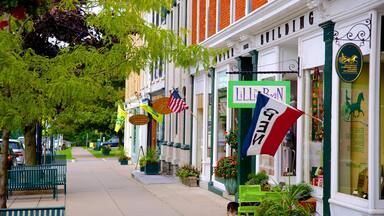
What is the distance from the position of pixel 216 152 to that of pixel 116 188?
4183 millimetres

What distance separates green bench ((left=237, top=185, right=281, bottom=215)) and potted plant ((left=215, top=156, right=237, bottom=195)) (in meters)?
4.99

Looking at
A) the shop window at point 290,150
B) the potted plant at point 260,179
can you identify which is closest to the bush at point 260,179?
the potted plant at point 260,179

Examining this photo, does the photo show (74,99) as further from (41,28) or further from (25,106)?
(41,28)

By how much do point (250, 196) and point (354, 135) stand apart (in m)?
2.09

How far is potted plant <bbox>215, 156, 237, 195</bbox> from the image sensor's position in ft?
52.3

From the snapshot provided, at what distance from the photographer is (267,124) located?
9516mm

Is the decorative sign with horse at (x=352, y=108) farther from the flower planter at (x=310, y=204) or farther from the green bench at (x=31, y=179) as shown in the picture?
the green bench at (x=31, y=179)

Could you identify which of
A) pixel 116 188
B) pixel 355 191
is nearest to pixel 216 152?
pixel 116 188

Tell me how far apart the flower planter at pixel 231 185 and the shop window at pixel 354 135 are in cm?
603

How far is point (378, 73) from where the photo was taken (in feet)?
29.7

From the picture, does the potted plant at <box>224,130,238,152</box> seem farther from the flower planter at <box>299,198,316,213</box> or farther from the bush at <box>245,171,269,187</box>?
the flower planter at <box>299,198,316,213</box>

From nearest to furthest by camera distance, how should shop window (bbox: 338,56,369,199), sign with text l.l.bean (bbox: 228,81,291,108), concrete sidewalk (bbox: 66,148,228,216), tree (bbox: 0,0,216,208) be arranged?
1. tree (bbox: 0,0,216,208)
2. shop window (bbox: 338,56,369,199)
3. sign with text l.l.bean (bbox: 228,81,291,108)
4. concrete sidewalk (bbox: 66,148,228,216)

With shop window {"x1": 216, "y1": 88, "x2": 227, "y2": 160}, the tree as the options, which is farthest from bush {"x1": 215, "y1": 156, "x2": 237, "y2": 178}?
the tree

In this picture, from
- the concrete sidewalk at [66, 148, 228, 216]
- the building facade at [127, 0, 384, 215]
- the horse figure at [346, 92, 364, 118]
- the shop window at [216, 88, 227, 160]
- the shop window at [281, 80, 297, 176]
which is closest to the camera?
the building facade at [127, 0, 384, 215]
